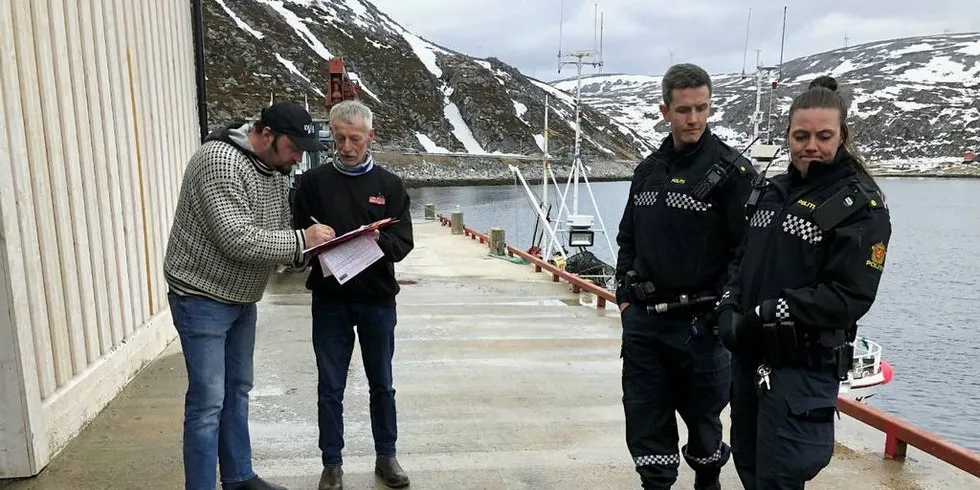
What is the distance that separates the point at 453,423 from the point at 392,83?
100149 millimetres

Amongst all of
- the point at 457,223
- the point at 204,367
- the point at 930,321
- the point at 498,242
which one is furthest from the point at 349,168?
the point at 930,321

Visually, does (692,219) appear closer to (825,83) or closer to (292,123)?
(825,83)

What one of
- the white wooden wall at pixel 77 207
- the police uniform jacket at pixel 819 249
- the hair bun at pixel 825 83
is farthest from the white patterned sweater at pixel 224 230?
the hair bun at pixel 825 83

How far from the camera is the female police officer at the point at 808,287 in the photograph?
2.05 m

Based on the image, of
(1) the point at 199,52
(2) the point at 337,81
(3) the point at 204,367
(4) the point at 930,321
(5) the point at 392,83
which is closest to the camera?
(3) the point at 204,367

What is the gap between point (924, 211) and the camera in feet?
179

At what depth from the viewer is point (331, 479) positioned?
123 inches

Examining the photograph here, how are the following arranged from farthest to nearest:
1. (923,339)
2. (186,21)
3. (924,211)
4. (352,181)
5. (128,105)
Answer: (924,211)
(923,339)
(186,21)
(128,105)
(352,181)

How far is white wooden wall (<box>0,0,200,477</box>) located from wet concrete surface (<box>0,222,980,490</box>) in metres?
0.27

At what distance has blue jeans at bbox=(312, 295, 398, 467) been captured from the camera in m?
3.08

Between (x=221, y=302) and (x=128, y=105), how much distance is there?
9.18 ft

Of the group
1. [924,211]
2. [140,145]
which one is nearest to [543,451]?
[140,145]

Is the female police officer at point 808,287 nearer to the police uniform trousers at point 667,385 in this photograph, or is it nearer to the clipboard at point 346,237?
the police uniform trousers at point 667,385

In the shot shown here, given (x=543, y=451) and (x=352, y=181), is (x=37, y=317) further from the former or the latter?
(x=543, y=451)
